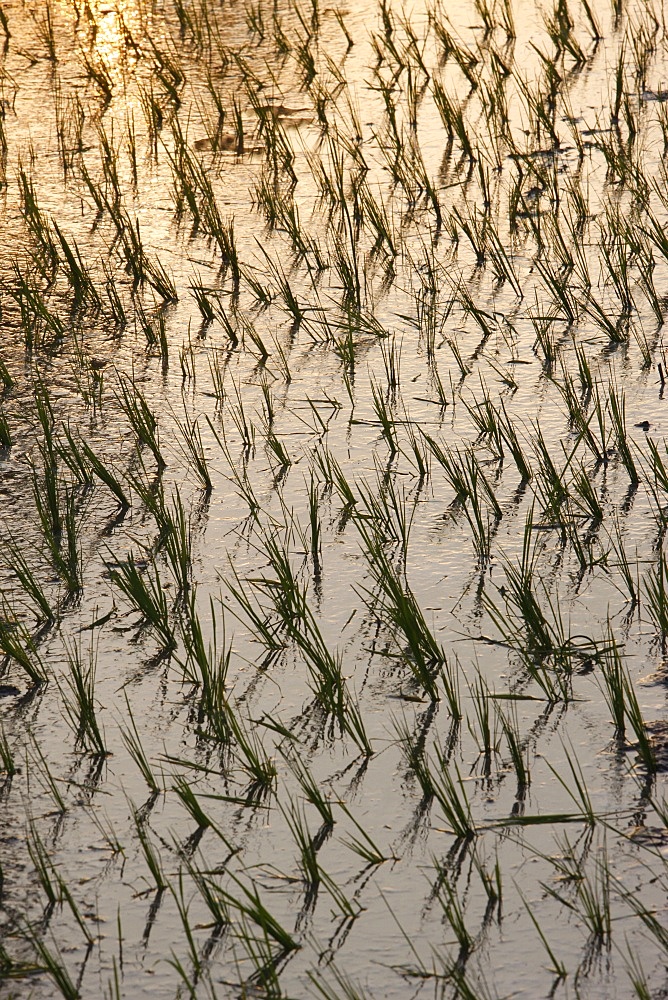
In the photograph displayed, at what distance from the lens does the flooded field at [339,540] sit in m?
1.91

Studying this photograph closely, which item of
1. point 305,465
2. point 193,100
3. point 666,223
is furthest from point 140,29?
point 305,465

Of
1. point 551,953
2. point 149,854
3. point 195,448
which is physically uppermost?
point 195,448

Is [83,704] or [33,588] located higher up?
[33,588]

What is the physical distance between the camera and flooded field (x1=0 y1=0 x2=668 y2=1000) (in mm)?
1910

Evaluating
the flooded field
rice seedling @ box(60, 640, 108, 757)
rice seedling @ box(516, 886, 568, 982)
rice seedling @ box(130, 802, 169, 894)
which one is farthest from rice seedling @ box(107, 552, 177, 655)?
rice seedling @ box(516, 886, 568, 982)

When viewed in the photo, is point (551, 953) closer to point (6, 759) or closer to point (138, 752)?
point (138, 752)

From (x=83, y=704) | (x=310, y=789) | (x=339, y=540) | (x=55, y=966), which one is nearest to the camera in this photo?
(x=55, y=966)

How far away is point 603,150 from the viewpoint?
4.78 meters

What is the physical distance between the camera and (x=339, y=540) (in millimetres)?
2918

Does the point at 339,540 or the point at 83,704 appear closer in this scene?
the point at 83,704

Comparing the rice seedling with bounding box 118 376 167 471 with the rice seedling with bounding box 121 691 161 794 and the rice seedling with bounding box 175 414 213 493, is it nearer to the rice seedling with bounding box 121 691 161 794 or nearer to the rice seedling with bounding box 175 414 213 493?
the rice seedling with bounding box 175 414 213 493

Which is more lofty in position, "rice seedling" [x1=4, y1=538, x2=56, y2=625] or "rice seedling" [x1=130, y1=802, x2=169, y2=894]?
"rice seedling" [x1=4, y1=538, x2=56, y2=625]

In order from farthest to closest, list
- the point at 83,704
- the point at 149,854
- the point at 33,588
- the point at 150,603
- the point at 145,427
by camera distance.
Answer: the point at 145,427
the point at 33,588
the point at 150,603
the point at 83,704
the point at 149,854

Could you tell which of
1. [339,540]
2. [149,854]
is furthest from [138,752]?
[339,540]
